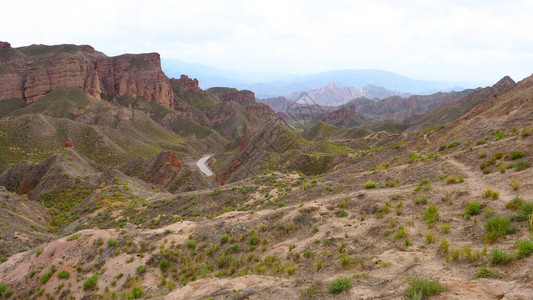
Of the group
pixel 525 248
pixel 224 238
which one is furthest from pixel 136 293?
pixel 525 248

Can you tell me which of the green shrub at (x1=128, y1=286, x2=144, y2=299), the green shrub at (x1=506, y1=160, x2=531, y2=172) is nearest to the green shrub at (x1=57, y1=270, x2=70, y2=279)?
the green shrub at (x1=128, y1=286, x2=144, y2=299)

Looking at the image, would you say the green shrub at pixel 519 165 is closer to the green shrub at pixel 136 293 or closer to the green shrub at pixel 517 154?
the green shrub at pixel 517 154

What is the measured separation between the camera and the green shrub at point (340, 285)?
25.2 feet

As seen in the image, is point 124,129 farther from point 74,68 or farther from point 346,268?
point 346,268

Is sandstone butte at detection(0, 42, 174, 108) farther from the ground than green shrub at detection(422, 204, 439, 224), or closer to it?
farther from the ground

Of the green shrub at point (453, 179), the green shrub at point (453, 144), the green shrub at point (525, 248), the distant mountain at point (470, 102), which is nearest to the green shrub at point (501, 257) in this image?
the green shrub at point (525, 248)

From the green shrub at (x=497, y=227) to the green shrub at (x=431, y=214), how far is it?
208 cm

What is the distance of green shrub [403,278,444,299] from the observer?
6251mm

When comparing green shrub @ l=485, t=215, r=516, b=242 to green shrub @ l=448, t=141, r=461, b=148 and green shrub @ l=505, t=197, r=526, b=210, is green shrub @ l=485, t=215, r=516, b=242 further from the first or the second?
green shrub @ l=448, t=141, r=461, b=148

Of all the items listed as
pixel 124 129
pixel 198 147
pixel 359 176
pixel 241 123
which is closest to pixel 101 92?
pixel 124 129

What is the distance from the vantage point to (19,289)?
591 inches

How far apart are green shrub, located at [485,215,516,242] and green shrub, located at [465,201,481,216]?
139 cm

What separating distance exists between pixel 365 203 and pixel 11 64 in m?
159

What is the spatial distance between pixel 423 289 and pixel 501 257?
2.48 metres
